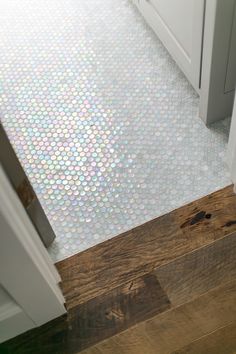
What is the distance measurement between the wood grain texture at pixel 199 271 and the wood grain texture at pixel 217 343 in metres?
0.10

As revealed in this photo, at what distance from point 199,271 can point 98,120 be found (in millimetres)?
609

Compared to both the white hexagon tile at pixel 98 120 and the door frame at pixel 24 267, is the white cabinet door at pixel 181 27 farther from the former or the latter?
the door frame at pixel 24 267

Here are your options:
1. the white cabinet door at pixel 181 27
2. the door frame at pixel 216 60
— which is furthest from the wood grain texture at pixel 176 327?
the white cabinet door at pixel 181 27

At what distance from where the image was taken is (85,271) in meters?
1.20

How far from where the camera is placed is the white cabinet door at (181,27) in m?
1.23

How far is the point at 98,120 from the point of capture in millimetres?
1479

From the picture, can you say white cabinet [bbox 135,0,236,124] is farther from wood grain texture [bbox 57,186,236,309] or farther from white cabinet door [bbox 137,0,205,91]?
wood grain texture [bbox 57,186,236,309]

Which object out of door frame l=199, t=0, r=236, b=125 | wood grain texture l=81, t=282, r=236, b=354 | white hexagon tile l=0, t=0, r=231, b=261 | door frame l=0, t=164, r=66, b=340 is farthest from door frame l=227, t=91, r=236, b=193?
door frame l=0, t=164, r=66, b=340

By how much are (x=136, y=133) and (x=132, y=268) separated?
1.51ft

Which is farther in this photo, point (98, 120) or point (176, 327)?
point (98, 120)

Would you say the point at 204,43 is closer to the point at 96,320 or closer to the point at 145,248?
the point at 145,248

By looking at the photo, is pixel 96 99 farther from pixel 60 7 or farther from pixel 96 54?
pixel 60 7

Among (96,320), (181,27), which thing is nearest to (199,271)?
(96,320)

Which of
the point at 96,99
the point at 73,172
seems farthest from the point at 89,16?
the point at 73,172
